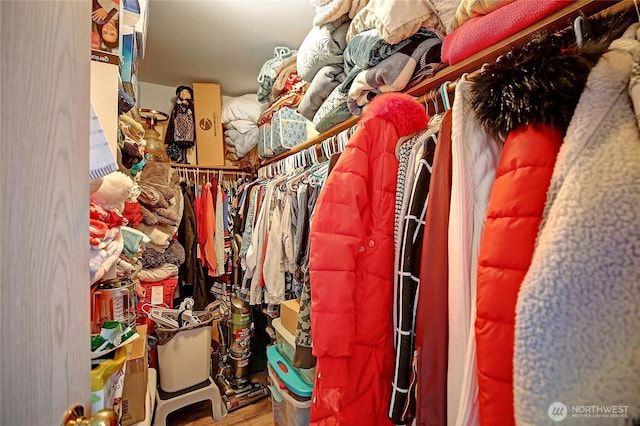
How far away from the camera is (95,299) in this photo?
2.74 ft

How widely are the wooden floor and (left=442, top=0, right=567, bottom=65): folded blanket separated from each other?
219cm

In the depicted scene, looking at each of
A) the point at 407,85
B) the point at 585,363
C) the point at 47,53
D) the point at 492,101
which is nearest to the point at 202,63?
the point at 407,85

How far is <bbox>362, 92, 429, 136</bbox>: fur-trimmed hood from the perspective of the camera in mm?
836

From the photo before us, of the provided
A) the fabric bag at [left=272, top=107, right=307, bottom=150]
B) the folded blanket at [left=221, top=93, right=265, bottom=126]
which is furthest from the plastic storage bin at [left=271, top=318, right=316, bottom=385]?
the folded blanket at [left=221, top=93, right=265, bottom=126]

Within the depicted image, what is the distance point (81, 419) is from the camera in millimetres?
413

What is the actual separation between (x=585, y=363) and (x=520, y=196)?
9.7 inches

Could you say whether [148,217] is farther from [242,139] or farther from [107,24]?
[107,24]

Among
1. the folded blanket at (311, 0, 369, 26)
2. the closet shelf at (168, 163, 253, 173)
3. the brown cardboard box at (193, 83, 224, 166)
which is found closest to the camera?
the folded blanket at (311, 0, 369, 26)

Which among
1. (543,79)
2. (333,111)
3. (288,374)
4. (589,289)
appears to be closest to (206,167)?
(333,111)

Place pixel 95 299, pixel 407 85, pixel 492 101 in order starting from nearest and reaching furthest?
pixel 492 101 → pixel 95 299 → pixel 407 85

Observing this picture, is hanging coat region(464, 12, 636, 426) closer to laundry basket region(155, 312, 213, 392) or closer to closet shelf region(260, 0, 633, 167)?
closet shelf region(260, 0, 633, 167)

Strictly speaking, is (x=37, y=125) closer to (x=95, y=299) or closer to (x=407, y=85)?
(x=95, y=299)

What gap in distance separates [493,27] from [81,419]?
3.68 ft

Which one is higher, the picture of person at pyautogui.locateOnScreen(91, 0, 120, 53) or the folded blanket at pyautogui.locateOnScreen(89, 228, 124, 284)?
the picture of person at pyautogui.locateOnScreen(91, 0, 120, 53)
